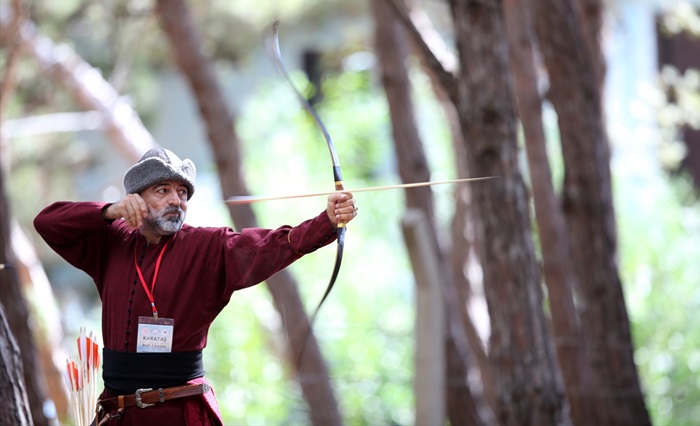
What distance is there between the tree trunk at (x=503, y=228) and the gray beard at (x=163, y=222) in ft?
6.76

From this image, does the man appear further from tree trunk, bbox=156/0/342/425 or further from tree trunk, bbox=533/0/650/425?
tree trunk, bbox=156/0/342/425

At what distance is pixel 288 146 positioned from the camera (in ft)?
46.1

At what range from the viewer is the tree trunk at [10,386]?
3225 mm

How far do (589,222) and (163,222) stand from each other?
13.0 ft

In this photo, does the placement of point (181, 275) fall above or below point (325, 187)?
below

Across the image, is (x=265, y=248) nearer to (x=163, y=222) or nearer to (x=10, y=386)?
(x=163, y=222)

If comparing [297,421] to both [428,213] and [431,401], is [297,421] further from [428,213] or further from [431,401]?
[431,401]

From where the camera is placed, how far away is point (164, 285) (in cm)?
301

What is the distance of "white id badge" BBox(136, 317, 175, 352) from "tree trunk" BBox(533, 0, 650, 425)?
395cm

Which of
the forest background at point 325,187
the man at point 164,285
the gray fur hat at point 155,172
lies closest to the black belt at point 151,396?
the man at point 164,285

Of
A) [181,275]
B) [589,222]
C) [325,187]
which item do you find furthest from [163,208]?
[325,187]

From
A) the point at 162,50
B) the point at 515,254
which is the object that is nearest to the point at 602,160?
the point at 515,254

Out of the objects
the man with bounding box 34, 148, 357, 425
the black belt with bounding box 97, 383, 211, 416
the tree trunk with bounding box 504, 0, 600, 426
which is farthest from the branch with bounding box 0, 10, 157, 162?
the black belt with bounding box 97, 383, 211, 416

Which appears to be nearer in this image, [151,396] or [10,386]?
[151,396]
